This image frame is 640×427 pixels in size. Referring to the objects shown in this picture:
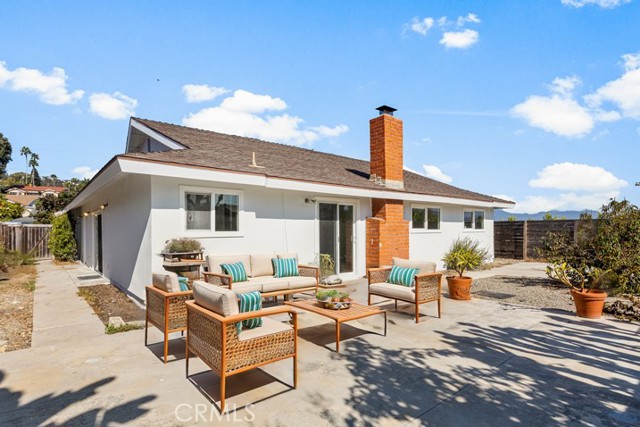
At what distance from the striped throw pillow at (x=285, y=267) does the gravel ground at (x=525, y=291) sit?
4.70 meters

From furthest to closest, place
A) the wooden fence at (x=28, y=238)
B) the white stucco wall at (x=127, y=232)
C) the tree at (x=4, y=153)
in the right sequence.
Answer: the tree at (x=4, y=153), the wooden fence at (x=28, y=238), the white stucco wall at (x=127, y=232)

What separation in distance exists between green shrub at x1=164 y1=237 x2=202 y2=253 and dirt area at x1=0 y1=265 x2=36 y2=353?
2582 mm

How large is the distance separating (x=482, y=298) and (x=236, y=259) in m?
6.04

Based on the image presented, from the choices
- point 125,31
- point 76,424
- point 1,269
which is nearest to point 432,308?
point 76,424

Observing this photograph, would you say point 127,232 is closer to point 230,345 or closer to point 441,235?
point 230,345

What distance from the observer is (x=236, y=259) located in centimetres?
759

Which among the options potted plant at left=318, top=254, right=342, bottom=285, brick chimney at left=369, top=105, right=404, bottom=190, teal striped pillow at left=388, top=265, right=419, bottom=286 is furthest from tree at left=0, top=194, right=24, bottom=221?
teal striped pillow at left=388, top=265, right=419, bottom=286

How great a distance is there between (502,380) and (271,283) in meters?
4.52

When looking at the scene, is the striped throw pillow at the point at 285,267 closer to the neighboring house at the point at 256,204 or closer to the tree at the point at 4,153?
the neighboring house at the point at 256,204

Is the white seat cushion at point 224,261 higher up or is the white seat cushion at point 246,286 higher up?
the white seat cushion at point 224,261

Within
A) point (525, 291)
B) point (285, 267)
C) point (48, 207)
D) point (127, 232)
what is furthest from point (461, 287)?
point (48, 207)

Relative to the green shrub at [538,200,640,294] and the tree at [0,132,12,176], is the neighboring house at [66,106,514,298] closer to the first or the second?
the green shrub at [538,200,640,294]

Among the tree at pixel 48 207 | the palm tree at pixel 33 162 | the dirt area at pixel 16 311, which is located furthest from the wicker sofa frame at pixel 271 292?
the palm tree at pixel 33 162

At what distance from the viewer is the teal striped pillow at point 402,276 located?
6719 millimetres
